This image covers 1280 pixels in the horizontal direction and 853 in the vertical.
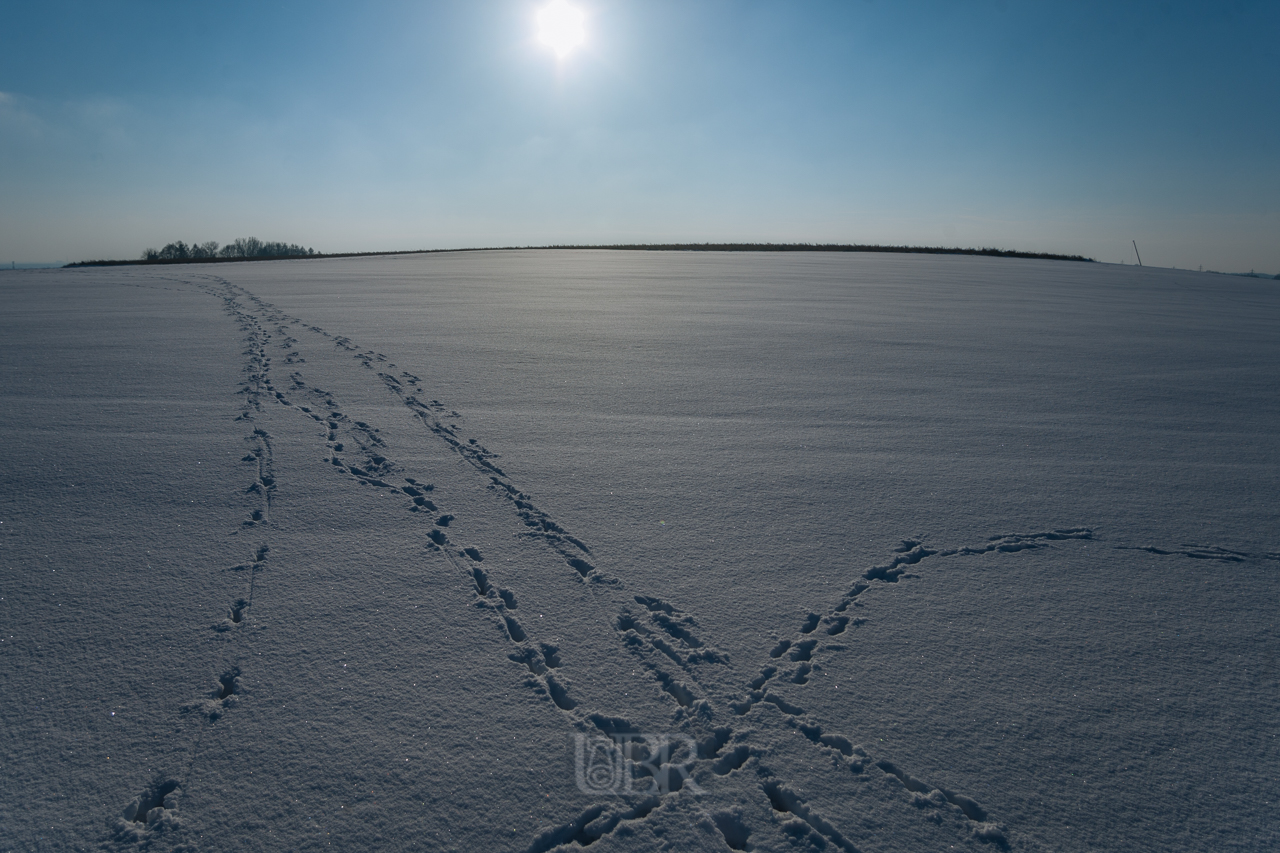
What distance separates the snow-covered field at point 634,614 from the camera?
158 centimetres

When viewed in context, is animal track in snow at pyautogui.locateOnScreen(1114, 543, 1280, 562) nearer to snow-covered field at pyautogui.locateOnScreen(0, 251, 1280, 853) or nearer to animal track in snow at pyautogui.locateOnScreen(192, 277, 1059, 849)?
snow-covered field at pyautogui.locateOnScreen(0, 251, 1280, 853)

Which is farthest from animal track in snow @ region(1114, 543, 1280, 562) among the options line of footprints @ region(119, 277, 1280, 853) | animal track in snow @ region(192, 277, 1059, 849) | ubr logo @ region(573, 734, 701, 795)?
ubr logo @ region(573, 734, 701, 795)

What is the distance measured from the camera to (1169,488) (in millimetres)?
3275

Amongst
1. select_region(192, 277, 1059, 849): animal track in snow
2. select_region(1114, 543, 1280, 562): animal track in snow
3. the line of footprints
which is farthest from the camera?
select_region(1114, 543, 1280, 562): animal track in snow

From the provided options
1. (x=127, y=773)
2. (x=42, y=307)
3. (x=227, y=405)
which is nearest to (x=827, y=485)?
(x=127, y=773)

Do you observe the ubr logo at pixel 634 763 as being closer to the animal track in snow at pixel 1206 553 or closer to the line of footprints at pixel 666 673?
the line of footprints at pixel 666 673

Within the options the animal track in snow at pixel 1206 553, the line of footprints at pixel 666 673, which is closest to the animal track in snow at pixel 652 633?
the line of footprints at pixel 666 673

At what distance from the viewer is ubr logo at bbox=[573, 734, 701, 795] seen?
Answer: 1.63 m

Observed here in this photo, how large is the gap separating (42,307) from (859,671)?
11602mm

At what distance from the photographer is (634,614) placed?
2.25 m

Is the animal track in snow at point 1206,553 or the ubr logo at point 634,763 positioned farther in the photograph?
the animal track in snow at point 1206,553

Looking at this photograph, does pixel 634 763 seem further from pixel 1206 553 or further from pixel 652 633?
pixel 1206 553

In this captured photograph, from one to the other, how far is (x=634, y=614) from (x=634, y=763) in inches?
23.8

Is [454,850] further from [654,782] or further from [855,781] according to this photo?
[855,781]
